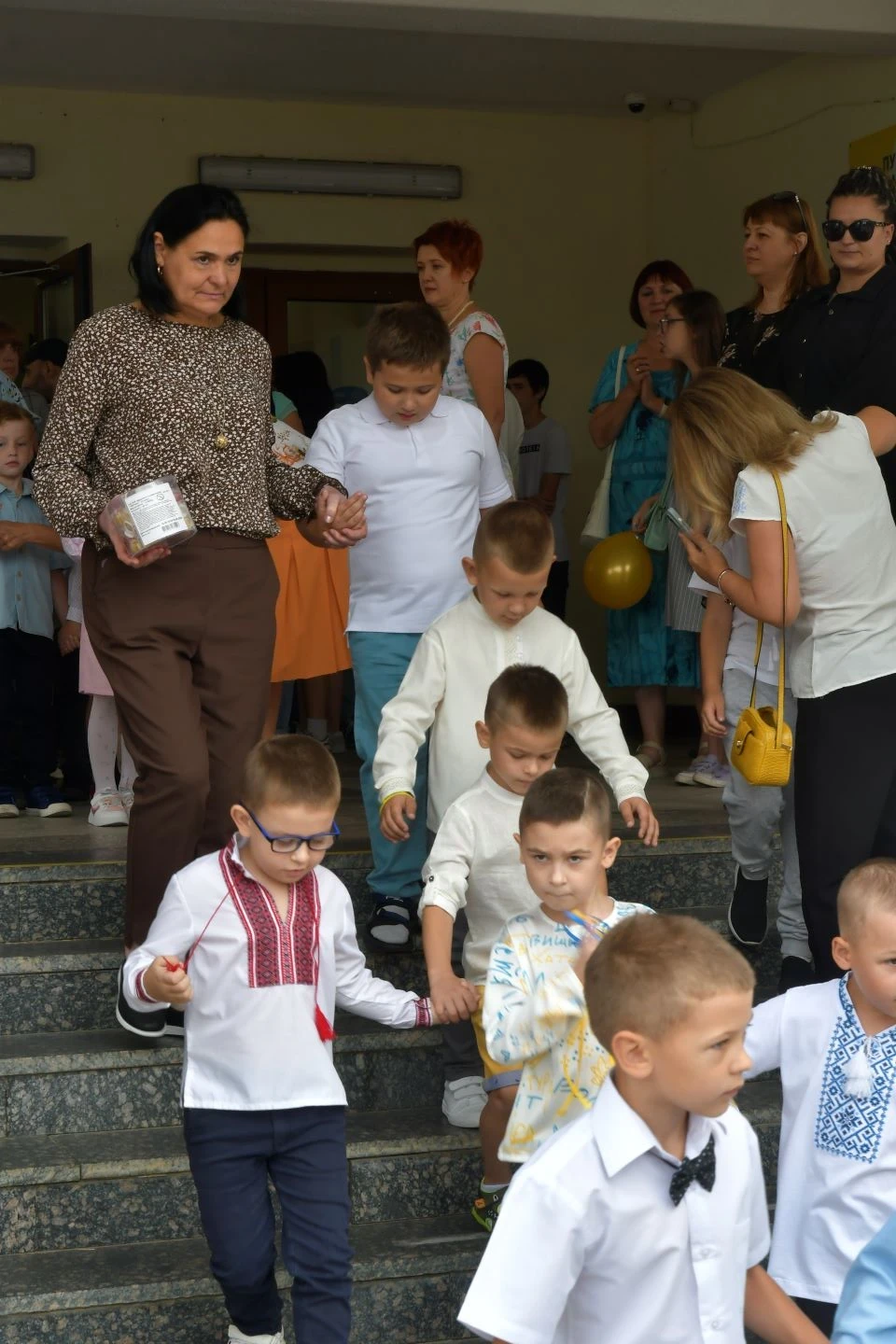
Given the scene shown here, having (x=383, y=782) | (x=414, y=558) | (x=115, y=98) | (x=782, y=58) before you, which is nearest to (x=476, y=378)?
(x=414, y=558)

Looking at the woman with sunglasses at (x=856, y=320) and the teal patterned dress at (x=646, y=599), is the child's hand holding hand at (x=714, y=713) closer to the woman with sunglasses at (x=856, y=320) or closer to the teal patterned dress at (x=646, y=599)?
the woman with sunglasses at (x=856, y=320)

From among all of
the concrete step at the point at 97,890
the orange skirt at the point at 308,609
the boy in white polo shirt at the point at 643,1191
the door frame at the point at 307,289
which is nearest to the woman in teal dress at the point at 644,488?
the orange skirt at the point at 308,609

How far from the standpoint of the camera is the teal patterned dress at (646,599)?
226 inches

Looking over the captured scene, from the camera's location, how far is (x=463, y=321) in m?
4.45

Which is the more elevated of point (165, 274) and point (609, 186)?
point (609, 186)

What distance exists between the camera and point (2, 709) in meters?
5.05

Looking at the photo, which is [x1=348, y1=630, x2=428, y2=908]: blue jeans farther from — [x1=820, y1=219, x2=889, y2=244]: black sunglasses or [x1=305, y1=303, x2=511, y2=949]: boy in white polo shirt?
[x1=820, y1=219, x2=889, y2=244]: black sunglasses

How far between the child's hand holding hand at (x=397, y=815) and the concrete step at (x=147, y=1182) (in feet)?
2.01

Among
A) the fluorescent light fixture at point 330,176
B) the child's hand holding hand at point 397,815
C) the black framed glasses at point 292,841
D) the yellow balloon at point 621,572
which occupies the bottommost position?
the child's hand holding hand at point 397,815

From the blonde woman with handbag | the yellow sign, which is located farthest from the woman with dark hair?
the yellow sign

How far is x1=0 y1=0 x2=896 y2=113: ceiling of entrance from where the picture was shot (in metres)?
5.44

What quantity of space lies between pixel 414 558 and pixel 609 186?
5.15 metres

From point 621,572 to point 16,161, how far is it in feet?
12.8

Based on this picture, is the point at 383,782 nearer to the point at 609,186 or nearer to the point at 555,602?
the point at 555,602
